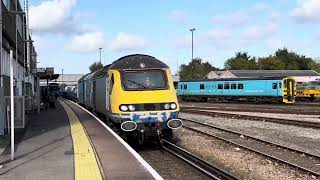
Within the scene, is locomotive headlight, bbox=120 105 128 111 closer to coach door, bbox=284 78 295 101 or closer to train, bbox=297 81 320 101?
coach door, bbox=284 78 295 101

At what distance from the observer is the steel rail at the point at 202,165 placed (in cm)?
1076

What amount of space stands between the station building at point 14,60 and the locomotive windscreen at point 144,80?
12.9 ft

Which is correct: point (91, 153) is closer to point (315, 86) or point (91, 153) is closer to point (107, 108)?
point (107, 108)

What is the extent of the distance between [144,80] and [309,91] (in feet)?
139

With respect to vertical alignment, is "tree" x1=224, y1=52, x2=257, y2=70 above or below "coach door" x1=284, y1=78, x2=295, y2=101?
above

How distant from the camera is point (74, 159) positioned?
1130cm

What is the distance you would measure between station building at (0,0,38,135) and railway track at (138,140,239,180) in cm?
496

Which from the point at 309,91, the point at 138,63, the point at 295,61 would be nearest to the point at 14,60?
the point at 138,63

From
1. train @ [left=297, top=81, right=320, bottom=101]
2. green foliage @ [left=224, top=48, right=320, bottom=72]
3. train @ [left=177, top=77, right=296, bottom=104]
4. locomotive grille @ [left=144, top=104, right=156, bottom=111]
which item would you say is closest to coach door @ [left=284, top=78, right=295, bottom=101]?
train @ [left=177, top=77, right=296, bottom=104]

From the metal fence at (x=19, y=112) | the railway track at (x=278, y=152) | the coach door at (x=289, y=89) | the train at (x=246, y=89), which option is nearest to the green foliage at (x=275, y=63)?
the train at (x=246, y=89)

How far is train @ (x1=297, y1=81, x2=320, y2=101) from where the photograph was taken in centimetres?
5412

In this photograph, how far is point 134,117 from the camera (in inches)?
581

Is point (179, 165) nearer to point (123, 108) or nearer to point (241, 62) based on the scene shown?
point (123, 108)

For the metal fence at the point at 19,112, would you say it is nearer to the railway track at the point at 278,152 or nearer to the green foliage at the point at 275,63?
the railway track at the point at 278,152
